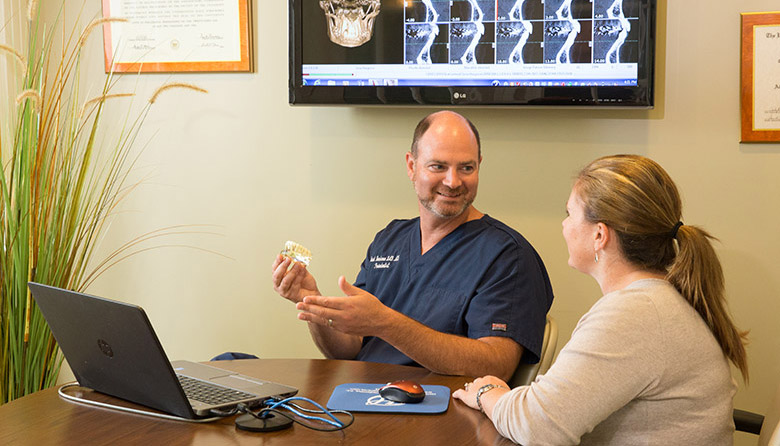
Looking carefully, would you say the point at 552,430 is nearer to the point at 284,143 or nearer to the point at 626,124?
the point at 626,124

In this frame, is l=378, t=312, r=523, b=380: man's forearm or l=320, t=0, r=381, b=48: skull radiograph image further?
l=320, t=0, r=381, b=48: skull radiograph image

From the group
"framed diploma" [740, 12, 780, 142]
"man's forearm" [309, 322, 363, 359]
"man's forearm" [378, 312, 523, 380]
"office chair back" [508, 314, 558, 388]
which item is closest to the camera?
"man's forearm" [378, 312, 523, 380]

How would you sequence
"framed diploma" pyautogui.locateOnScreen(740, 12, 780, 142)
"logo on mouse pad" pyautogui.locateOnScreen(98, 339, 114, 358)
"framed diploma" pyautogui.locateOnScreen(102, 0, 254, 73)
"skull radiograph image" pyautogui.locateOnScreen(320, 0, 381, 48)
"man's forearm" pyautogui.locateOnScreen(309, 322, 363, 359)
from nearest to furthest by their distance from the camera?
"logo on mouse pad" pyautogui.locateOnScreen(98, 339, 114, 358) < "man's forearm" pyautogui.locateOnScreen(309, 322, 363, 359) < "framed diploma" pyautogui.locateOnScreen(740, 12, 780, 142) < "skull radiograph image" pyautogui.locateOnScreen(320, 0, 381, 48) < "framed diploma" pyautogui.locateOnScreen(102, 0, 254, 73)

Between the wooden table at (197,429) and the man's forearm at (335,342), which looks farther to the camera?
the man's forearm at (335,342)

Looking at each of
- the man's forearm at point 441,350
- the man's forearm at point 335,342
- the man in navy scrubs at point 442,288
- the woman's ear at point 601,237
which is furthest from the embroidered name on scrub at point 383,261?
the woman's ear at point 601,237

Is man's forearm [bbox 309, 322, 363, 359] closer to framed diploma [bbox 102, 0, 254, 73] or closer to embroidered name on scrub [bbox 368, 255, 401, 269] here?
embroidered name on scrub [bbox 368, 255, 401, 269]

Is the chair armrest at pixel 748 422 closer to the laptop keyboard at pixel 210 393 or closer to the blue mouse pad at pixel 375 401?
the blue mouse pad at pixel 375 401

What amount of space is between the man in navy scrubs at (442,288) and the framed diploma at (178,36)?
984 mm

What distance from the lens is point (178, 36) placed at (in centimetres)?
308

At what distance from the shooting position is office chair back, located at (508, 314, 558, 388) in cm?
204

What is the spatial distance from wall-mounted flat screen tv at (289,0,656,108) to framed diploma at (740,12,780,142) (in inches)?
11.2

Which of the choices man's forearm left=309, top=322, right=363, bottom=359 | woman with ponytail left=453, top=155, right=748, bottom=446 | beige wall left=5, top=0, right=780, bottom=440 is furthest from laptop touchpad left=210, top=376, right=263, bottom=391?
beige wall left=5, top=0, right=780, bottom=440

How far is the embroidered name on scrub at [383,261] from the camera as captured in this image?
237cm

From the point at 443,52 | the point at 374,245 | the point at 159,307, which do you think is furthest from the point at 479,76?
the point at 159,307
